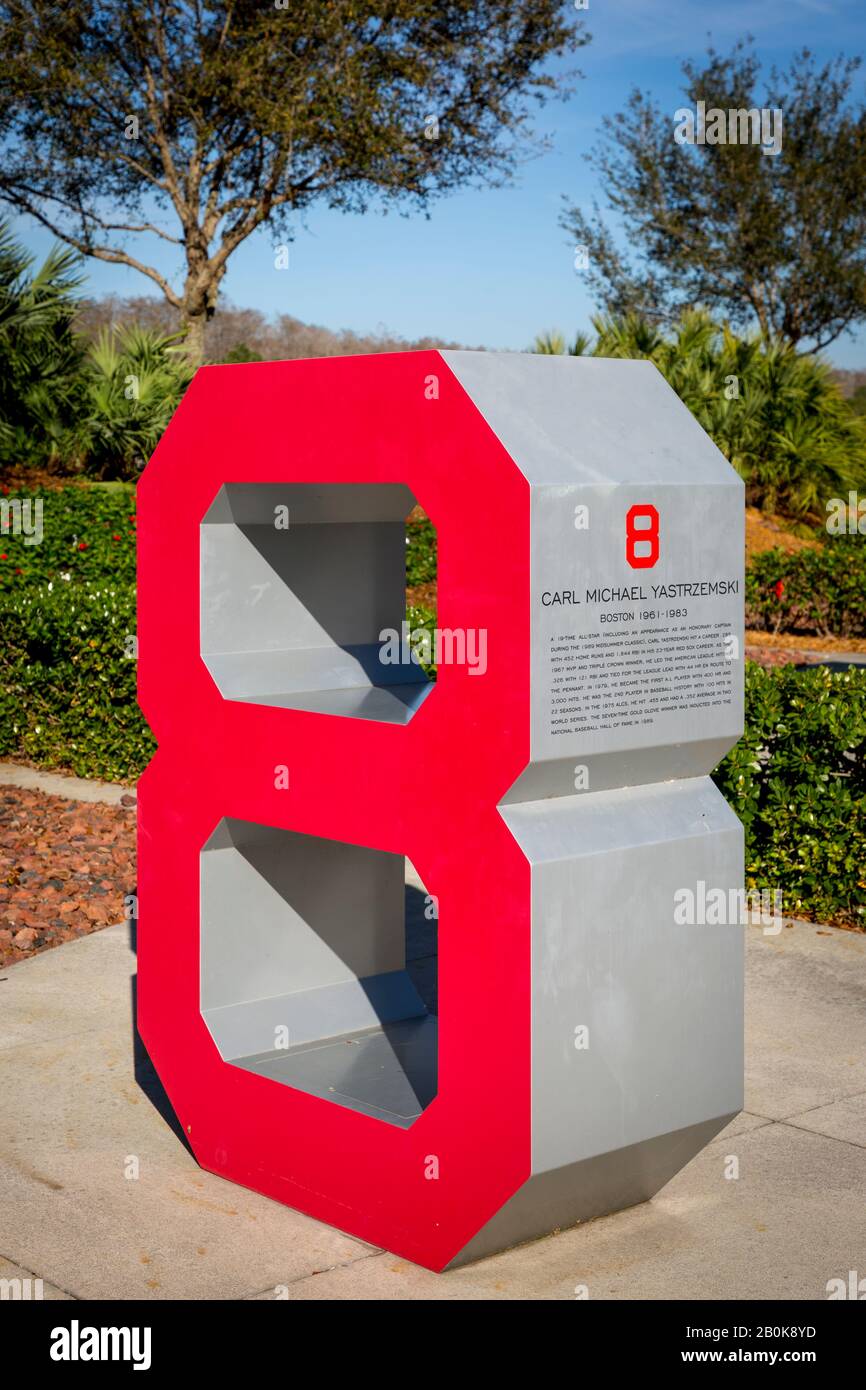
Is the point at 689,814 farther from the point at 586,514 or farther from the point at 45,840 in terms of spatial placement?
the point at 45,840

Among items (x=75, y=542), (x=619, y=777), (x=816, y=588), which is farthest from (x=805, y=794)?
(x=816, y=588)

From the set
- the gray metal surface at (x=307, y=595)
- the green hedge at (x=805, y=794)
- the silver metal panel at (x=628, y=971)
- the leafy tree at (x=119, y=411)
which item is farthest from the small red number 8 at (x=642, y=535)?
the leafy tree at (x=119, y=411)

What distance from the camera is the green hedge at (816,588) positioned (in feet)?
53.0

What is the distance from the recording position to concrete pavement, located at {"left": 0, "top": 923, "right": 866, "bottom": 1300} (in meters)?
3.85

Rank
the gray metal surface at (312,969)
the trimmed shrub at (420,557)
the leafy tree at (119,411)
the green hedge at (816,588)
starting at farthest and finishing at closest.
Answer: the leafy tree at (119,411) < the trimmed shrub at (420,557) < the green hedge at (816,588) < the gray metal surface at (312,969)

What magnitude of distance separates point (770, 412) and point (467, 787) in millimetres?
19398

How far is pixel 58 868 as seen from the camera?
7836 mm

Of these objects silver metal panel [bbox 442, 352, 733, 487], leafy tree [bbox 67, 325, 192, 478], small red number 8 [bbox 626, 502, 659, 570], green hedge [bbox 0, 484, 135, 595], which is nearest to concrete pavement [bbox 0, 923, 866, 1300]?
small red number 8 [bbox 626, 502, 659, 570]

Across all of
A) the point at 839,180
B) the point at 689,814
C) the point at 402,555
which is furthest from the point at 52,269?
the point at 839,180

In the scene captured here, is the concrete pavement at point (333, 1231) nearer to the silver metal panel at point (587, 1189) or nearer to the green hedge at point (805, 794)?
the silver metal panel at point (587, 1189)

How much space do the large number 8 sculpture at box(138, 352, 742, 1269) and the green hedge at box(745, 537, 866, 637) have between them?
12.1m

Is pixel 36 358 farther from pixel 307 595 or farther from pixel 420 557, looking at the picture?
pixel 307 595

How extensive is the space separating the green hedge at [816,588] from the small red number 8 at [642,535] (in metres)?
12.6

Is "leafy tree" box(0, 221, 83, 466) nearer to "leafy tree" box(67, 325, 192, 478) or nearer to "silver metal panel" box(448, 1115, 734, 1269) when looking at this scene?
"leafy tree" box(67, 325, 192, 478)
